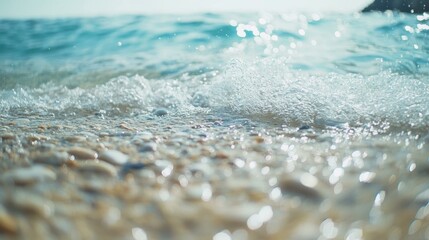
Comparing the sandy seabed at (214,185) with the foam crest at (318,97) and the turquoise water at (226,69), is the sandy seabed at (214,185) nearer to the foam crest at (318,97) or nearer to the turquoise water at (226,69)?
the foam crest at (318,97)

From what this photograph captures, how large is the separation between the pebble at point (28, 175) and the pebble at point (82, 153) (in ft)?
0.59

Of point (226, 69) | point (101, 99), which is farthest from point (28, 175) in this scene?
point (226, 69)

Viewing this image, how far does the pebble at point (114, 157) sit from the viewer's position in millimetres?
1438

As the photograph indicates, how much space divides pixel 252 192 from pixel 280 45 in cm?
650

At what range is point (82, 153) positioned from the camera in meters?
1.51

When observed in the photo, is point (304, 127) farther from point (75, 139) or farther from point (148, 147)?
point (75, 139)

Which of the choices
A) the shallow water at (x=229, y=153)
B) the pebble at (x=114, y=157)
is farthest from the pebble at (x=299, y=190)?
the pebble at (x=114, y=157)

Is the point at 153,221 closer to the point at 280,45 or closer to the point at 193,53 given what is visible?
the point at 193,53

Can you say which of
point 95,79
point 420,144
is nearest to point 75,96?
point 95,79

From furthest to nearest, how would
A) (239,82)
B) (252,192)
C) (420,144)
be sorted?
1. (239,82)
2. (420,144)
3. (252,192)

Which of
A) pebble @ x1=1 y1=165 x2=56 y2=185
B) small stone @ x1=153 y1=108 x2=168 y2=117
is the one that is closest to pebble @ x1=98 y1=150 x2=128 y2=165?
pebble @ x1=1 y1=165 x2=56 y2=185

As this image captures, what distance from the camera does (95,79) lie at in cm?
482

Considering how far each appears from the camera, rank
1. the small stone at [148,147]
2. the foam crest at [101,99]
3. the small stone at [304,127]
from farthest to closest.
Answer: the foam crest at [101,99], the small stone at [304,127], the small stone at [148,147]

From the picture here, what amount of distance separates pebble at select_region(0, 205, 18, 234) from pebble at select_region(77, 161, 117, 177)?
0.37m
